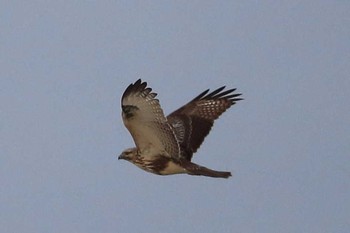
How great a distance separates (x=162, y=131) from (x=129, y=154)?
→ 3.26 ft

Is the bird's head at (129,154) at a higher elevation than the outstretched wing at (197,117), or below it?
below

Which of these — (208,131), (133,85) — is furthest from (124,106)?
(208,131)

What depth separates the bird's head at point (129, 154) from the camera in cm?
2114

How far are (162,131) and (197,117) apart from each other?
2996 millimetres

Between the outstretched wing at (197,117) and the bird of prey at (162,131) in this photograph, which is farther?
the outstretched wing at (197,117)

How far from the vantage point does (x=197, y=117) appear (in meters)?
23.4

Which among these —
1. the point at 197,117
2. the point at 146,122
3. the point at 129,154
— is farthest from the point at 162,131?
the point at 197,117

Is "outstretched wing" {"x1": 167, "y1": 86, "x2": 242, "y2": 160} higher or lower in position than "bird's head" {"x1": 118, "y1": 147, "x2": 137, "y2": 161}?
higher

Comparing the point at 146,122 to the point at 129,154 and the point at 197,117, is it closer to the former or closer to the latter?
the point at 129,154

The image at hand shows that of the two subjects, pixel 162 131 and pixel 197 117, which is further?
→ pixel 197 117

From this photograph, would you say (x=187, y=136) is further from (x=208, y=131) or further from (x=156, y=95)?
(x=156, y=95)

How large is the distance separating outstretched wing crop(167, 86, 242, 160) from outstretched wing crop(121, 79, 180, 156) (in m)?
0.93

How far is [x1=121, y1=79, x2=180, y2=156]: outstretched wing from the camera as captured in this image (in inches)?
782

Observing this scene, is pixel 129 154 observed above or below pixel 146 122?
below
